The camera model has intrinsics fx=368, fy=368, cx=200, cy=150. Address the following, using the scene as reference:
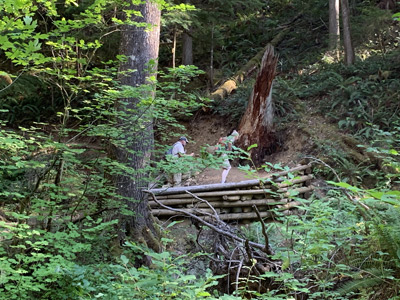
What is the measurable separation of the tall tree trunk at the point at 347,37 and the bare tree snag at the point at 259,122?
4.21 meters

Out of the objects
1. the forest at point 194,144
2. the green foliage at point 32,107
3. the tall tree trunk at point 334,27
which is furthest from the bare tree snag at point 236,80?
the green foliage at point 32,107

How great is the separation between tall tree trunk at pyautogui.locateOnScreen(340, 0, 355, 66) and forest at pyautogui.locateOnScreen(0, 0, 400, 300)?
79 mm

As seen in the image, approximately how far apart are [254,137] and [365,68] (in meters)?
5.59

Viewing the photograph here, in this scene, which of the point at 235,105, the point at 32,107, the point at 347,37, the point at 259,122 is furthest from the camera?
the point at 32,107

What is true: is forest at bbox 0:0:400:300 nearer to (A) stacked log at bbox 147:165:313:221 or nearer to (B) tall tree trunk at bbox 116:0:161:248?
(B) tall tree trunk at bbox 116:0:161:248

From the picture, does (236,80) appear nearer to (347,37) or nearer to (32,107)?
(347,37)

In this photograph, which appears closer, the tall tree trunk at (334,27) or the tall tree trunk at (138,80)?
the tall tree trunk at (138,80)

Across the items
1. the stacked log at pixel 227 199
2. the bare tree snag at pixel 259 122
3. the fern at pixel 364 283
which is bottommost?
the stacked log at pixel 227 199

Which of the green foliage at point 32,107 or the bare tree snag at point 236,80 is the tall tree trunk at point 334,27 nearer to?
the bare tree snag at point 236,80

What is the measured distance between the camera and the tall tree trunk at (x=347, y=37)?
15.0 metres

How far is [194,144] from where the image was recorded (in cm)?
1543

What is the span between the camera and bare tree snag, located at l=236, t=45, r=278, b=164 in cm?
1314

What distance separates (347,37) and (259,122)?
552 centimetres

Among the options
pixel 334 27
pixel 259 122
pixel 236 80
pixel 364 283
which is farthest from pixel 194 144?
pixel 364 283
